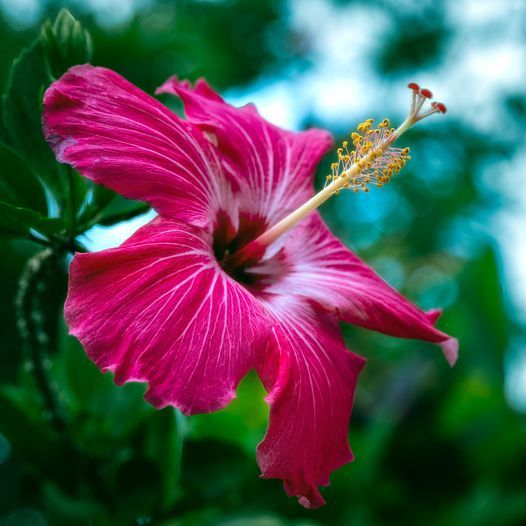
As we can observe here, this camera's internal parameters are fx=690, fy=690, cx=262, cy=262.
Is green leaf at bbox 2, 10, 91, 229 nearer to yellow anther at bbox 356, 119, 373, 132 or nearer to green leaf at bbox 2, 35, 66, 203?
green leaf at bbox 2, 35, 66, 203

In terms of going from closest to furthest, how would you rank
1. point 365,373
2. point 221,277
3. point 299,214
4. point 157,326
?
point 157,326 → point 221,277 → point 299,214 → point 365,373

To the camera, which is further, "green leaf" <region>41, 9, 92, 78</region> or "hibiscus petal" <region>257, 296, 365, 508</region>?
"green leaf" <region>41, 9, 92, 78</region>

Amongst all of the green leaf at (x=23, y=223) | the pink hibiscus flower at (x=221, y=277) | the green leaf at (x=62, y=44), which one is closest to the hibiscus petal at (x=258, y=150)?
the pink hibiscus flower at (x=221, y=277)

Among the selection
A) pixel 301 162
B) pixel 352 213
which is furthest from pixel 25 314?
pixel 352 213

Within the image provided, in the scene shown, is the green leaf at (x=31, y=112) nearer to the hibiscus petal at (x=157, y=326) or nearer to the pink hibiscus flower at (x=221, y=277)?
the pink hibiscus flower at (x=221, y=277)

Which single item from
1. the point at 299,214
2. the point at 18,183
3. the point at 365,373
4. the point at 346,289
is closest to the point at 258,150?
the point at 299,214

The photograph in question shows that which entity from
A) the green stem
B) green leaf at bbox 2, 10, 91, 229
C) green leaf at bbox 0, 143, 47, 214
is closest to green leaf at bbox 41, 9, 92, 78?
green leaf at bbox 2, 10, 91, 229

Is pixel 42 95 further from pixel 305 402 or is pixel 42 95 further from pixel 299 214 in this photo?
pixel 305 402
